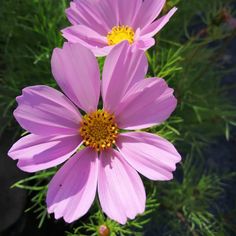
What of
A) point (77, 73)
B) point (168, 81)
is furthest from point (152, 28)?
point (168, 81)

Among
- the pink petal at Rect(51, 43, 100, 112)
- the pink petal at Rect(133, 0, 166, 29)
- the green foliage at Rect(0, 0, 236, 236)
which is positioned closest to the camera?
the pink petal at Rect(51, 43, 100, 112)

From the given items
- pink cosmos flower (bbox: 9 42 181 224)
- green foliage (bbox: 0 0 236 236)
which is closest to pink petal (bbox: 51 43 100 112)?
pink cosmos flower (bbox: 9 42 181 224)

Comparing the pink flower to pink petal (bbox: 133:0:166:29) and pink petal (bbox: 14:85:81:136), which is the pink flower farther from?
pink petal (bbox: 14:85:81:136)

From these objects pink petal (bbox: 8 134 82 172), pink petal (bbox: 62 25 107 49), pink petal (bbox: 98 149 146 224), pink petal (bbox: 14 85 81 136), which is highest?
pink petal (bbox: 62 25 107 49)

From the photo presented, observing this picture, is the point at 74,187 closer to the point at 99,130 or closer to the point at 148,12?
the point at 99,130

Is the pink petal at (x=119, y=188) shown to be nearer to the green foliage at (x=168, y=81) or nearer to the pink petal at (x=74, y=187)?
the pink petal at (x=74, y=187)

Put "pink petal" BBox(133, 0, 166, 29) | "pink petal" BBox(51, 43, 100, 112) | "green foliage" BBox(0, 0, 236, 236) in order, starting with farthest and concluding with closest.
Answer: "green foliage" BBox(0, 0, 236, 236) → "pink petal" BBox(133, 0, 166, 29) → "pink petal" BBox(51, 43, 100, 112)
